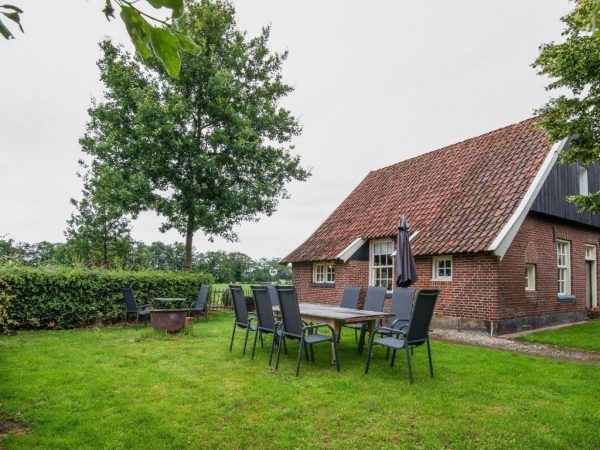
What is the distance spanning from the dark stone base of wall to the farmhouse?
0.03 metres

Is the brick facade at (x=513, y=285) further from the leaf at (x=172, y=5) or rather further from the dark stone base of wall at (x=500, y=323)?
the leaf at (x=172, y=5)

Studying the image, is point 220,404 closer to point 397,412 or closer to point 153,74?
point 397,412

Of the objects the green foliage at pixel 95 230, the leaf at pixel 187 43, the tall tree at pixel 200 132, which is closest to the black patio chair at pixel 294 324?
the leaf at pixel 187 43

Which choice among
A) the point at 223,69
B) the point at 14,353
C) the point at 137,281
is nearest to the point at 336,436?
the point at 14,353

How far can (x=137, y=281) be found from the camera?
1295 cm

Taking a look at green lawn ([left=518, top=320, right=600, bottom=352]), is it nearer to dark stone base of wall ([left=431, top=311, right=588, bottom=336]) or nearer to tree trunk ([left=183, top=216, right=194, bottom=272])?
dark stone base of wall ([left=431, top=311, right=588, bottom=336])

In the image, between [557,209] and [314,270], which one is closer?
[557,209]

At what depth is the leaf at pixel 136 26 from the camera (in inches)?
41.4

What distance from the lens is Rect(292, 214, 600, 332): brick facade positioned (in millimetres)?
10148

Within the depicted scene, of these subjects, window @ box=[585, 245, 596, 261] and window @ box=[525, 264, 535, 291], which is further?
window @ box=[585, 245, 596, 261]

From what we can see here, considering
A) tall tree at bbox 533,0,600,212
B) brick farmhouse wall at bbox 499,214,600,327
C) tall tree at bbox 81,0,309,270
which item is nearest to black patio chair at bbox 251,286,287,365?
brick farmhouse wall at bbox 499,214,600,327

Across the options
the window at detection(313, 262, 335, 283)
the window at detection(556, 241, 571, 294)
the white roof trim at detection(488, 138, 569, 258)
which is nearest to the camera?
the white roof trim at detection(488, 138, 569, 258)

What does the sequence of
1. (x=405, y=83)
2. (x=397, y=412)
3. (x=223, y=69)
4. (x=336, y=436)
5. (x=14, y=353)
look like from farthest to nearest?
(x=223, y=69), (x=405, y=83), (x=14, y=353), (x=397, y=412), (x=336, y=436)

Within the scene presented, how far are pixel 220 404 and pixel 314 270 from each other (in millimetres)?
11828
